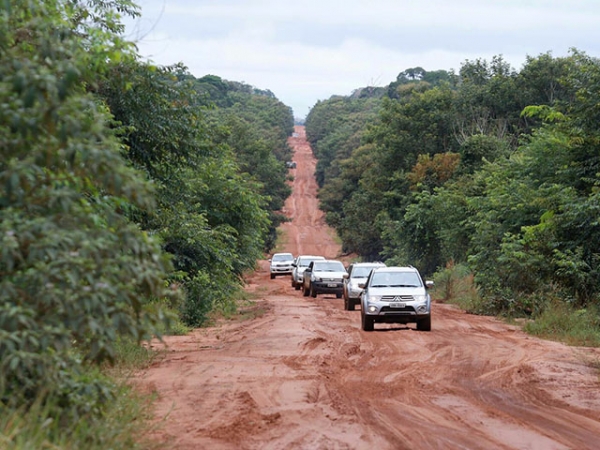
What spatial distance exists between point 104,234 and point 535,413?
6.24m

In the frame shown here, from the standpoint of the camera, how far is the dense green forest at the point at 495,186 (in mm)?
24188

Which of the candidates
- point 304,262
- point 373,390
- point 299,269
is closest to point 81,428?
point 373,390

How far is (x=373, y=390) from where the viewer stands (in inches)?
485

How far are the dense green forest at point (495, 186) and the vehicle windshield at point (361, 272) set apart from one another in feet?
12.2

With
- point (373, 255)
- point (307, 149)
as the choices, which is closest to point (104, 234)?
point (373, 255)

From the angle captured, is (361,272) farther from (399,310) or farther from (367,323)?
(399,310)

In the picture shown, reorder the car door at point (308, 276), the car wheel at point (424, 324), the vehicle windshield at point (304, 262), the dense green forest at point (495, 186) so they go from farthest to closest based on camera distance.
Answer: the vehicle windshield at point (304, 262) < the car door at point (308, 276) < the dense green forest at point (495, 186) < the car wheel at point (424, 324)

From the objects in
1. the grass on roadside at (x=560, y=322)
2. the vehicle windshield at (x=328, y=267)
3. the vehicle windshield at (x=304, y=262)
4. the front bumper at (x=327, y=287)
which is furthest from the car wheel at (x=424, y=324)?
the vehicle windshield at (x=304, y=262)

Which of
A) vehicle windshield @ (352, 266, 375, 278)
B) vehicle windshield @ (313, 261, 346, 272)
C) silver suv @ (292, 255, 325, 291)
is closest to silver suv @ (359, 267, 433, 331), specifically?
vehicle windshield @ (352, 266, 375, 278)

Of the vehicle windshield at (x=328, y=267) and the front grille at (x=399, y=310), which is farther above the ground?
the front grille at (x=399, y=310)

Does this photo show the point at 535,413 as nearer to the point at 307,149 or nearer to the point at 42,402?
the point at 42,402

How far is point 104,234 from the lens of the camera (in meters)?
7.00

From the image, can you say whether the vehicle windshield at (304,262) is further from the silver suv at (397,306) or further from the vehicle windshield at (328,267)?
the silver suv at (397,306)

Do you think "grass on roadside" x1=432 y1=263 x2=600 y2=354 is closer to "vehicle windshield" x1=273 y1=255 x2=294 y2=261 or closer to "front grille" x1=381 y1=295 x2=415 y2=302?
"front grille" x1=381 y1=295 x2=415 y2=302
